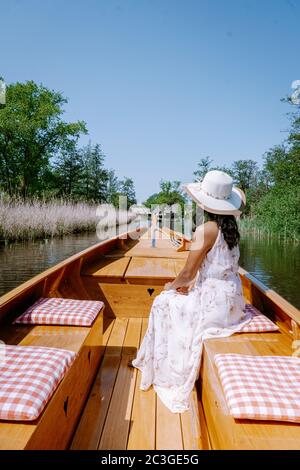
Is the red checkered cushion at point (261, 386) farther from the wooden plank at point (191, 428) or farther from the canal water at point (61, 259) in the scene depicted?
the canal water at point (61, 259)

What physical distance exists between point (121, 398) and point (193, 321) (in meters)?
0.58

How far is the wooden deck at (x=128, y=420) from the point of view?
1.63 m

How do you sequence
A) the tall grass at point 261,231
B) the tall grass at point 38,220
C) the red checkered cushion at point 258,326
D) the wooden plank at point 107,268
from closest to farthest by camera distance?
the red checkered cushion at point 258,326 → the wooden plank at point 107,268 → the tall grass at point 38,220 → the tall grass at point 261,231

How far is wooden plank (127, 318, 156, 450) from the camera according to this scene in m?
1.62

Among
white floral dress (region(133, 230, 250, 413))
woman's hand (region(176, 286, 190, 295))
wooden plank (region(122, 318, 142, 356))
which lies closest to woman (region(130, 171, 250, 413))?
white floral dress (region(133, 230, 250, 413))

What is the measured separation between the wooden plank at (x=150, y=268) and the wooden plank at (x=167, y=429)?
5.01 feet

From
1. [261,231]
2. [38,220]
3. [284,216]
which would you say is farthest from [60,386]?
[261,231]

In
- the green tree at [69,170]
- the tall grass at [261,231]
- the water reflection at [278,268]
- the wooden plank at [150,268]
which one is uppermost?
the green tree at [69,170]

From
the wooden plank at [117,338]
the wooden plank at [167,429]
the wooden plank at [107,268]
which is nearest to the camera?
the wooden plank at [167,429]

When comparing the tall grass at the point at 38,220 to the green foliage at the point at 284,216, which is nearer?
the tall grass at the point at 38,220

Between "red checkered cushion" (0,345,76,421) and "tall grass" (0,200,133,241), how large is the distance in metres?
8.63

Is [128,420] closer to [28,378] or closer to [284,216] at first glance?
[28,378]

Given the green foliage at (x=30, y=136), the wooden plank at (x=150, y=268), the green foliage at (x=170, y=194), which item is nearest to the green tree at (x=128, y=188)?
the green foliage at (x=170, y=194)

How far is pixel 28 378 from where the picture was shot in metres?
1.31
